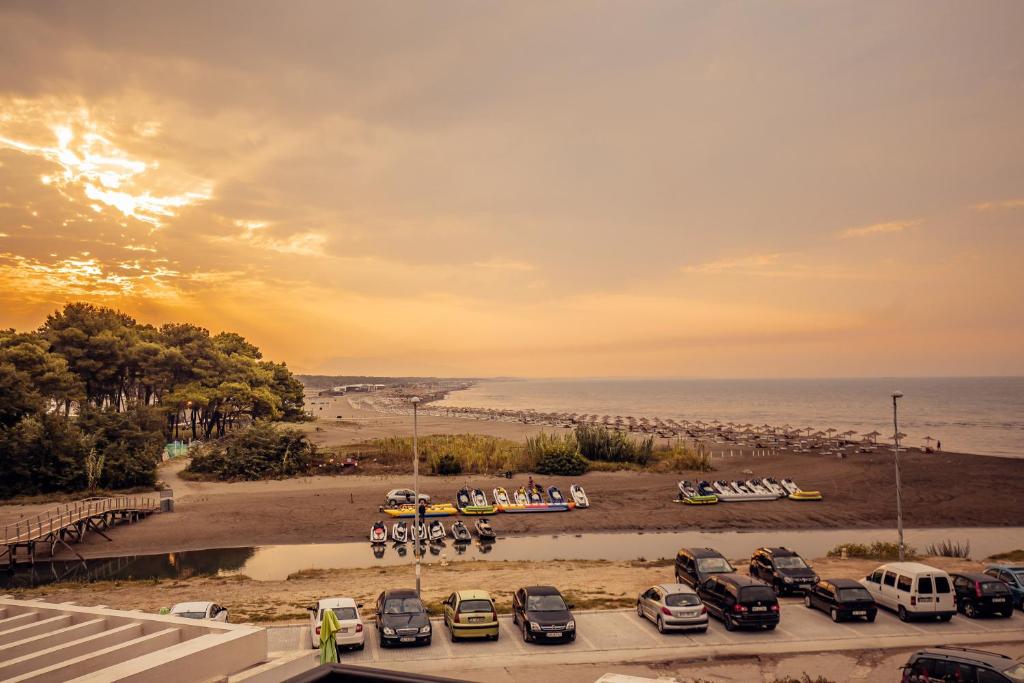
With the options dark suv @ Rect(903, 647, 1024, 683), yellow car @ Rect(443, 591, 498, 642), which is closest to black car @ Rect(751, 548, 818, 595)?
dark suv @ Rect(903, 647, 1024, 683)

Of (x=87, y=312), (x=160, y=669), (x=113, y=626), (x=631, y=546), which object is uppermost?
(x=87, y=312)

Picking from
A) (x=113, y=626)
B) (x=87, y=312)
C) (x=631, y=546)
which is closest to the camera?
(x=113, y=626)

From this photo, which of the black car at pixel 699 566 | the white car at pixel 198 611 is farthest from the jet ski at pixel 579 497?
the white car at pixel 198 611

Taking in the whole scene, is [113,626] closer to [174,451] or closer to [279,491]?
[279,491]

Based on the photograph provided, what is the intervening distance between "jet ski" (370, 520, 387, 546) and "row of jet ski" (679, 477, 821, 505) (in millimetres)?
23256

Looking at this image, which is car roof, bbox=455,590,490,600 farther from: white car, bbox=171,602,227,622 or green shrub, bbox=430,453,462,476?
green shrub, bbox=430,453,462,476

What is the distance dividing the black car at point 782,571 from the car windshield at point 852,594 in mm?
2695

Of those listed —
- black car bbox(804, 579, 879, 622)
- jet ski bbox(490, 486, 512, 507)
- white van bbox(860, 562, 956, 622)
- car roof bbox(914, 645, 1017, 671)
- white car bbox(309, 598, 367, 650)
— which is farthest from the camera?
jet ski bbox(490, 486, 512, 507)

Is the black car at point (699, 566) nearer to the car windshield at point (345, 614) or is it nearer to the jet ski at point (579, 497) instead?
the car windshield at point (345, 614)

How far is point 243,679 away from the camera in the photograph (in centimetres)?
823

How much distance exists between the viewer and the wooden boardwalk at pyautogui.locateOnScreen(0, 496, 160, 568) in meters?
36.6

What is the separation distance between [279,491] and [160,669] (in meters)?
49.6

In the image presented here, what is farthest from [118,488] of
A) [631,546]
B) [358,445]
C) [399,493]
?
[631,546]

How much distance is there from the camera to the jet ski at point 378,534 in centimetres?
4016
